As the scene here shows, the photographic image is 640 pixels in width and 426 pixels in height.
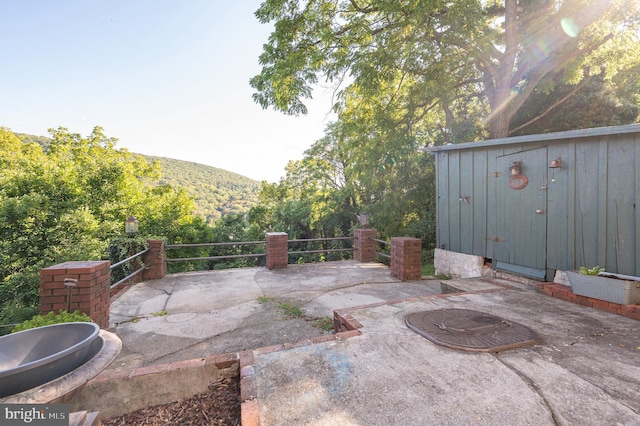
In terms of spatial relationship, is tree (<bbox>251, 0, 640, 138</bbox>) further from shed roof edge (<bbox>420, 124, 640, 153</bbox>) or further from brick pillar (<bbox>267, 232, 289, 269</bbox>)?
brick pillar (<bbox>267, 232, 289, 269</bbox>)

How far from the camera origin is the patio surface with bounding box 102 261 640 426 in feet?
4.66

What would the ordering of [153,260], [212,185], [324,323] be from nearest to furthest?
[324,323] < [153,260] < [212,185]

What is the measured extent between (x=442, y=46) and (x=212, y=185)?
1309 inches

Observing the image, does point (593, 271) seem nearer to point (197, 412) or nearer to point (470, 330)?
point (470, 330)

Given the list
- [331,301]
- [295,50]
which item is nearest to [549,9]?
[295,50]

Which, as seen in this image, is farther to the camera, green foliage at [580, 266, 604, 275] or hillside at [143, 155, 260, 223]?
Result: hillside at [143, 155, 260, 223]

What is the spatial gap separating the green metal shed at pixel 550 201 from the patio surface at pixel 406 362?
0.82 metres

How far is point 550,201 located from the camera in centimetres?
388

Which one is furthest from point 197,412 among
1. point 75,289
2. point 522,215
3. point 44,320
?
point 522,215

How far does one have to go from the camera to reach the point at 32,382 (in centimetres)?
86

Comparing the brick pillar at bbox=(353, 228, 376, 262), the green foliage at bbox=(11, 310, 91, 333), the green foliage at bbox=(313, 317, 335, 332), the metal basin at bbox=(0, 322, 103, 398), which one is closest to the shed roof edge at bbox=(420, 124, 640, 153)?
the brick pillar at bbox=(353, 228, 376, 262)

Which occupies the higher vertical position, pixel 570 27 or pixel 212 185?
pixel 570 27

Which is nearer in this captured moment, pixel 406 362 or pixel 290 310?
pixel 406 362

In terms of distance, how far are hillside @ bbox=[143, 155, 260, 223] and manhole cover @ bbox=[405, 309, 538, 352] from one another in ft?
84.7
